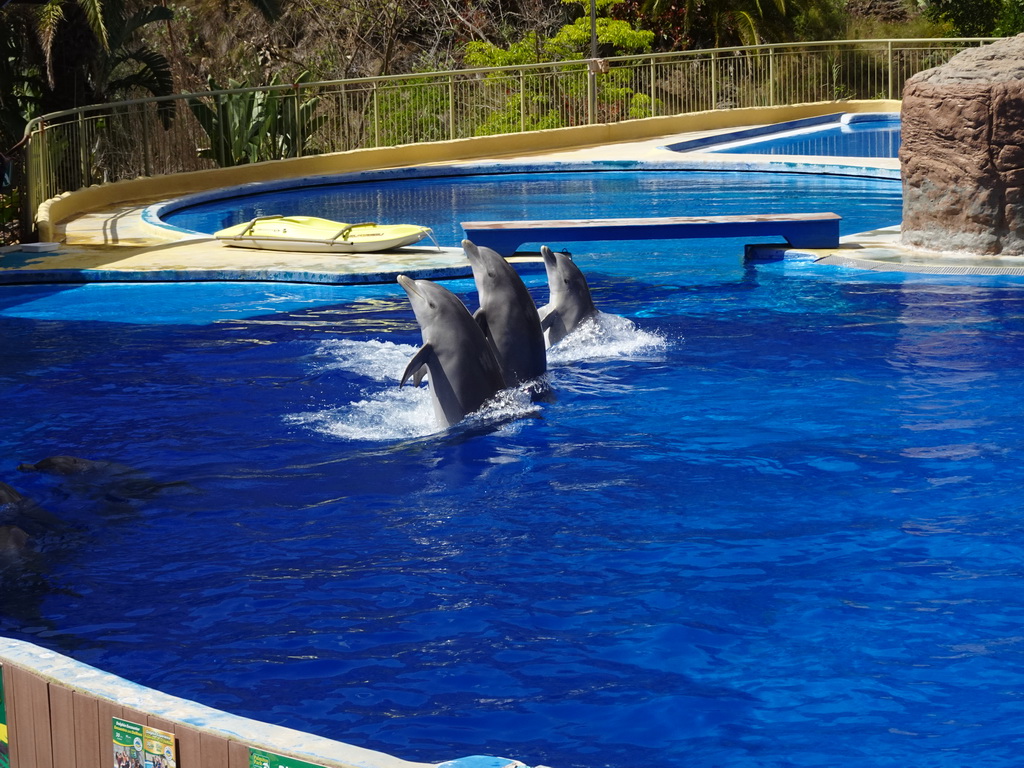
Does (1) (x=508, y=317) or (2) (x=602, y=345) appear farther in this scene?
(2) (x=602, y=345)

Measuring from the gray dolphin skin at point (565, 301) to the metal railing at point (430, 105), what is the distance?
903cm

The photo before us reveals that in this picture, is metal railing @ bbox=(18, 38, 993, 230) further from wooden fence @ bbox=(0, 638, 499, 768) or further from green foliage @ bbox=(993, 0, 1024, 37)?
wooden fence @ bbox=(0, 638, 499, 768)

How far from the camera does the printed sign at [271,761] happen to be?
3051mm

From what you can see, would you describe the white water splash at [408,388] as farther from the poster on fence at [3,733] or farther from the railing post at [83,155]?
the railing post at [83,155]

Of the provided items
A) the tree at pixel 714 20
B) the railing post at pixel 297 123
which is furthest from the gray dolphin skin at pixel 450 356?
the tree at pixel 714 20

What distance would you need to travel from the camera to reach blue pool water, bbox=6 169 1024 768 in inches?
193

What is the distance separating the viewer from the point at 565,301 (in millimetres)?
10148

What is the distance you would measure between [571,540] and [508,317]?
7.91 feet

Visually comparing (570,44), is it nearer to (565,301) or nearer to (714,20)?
(714,20)

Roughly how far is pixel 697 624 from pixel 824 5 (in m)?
34.9

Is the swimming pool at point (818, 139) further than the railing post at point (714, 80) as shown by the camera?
No

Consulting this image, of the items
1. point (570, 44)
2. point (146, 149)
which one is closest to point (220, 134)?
point (146, 149)

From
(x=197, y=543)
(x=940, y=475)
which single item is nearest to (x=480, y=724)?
(x=197, y=543)

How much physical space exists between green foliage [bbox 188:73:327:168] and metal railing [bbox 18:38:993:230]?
21 millimetres
